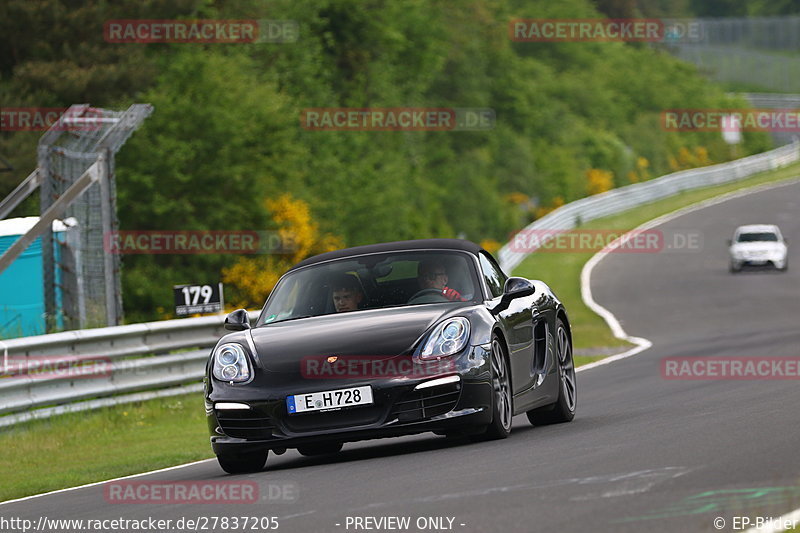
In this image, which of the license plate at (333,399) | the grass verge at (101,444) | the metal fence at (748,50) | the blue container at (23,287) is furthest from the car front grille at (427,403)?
the metal fence at (748,50)

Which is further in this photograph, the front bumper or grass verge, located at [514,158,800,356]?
grass verge, located at [514,158,800,356]

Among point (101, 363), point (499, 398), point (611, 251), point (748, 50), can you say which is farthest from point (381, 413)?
point (748, 50)

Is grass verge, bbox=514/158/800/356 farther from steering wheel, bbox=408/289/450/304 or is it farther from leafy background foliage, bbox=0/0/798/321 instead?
steering wheel, bbox=408/289/450/304

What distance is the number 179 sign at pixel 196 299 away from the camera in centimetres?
1706

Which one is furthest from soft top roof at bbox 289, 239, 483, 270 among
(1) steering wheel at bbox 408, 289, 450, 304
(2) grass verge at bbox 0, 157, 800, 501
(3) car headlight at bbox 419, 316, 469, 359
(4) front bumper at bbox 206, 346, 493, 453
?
(2) grass verge at bbox 0, 157, 800, 501

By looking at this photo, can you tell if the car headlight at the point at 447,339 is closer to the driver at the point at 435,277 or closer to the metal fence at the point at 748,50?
the driver at the point at 435,277

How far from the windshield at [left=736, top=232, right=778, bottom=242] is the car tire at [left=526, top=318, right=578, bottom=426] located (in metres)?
32.4

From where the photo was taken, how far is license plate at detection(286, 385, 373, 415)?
32.5 ft

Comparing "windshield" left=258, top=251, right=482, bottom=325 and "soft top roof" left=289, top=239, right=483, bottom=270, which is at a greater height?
"soft top roof" left=289, top=239, right=483, bottom=270

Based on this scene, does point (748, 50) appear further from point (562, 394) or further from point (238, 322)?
point (238, 322)

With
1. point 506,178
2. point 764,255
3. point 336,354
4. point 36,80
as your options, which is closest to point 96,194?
point 336,354

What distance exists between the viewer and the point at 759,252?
43156 millimetres

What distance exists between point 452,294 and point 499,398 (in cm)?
96

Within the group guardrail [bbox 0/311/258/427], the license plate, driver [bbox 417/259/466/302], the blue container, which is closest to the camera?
the license plate
